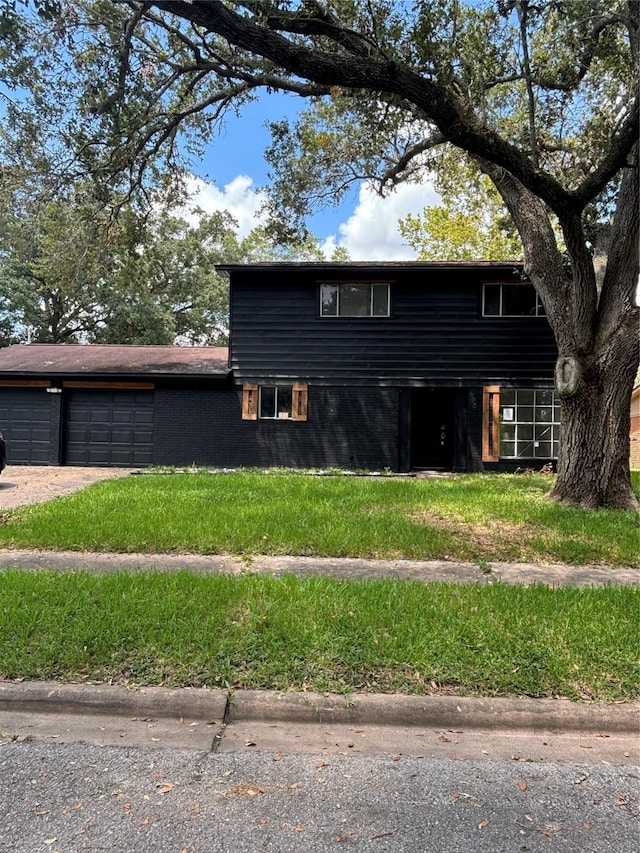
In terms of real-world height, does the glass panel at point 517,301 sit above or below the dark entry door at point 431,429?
above

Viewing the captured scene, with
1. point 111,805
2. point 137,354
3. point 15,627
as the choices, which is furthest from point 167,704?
point 137,354

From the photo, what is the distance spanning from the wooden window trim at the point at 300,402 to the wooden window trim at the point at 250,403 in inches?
40.0

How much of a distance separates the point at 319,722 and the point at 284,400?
1181 centimetres

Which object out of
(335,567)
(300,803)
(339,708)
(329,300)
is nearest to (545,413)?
(329,300)

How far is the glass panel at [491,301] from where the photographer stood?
46.3 ft

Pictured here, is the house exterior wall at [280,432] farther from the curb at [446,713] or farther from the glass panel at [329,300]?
the curb at [446,713]

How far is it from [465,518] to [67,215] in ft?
35.1

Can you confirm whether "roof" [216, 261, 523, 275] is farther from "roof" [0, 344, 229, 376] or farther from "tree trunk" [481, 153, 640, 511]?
"tree trunk" [481, 153, 640, 511]

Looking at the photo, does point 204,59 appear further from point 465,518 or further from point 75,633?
point 75,633

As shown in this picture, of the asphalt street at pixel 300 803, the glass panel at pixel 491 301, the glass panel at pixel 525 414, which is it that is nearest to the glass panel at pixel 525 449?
the glass panel at pixel 525 414

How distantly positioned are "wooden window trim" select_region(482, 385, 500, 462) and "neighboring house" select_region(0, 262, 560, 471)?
4cm

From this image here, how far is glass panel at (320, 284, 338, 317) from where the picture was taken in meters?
14.4

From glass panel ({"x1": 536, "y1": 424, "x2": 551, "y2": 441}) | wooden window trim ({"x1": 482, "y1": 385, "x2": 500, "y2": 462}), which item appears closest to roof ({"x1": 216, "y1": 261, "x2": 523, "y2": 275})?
wooden window trim ({"x1": 482, "y1": 385, "x2": 500, "y2": 462})

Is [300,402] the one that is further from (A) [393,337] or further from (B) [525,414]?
(B) [525,414]
